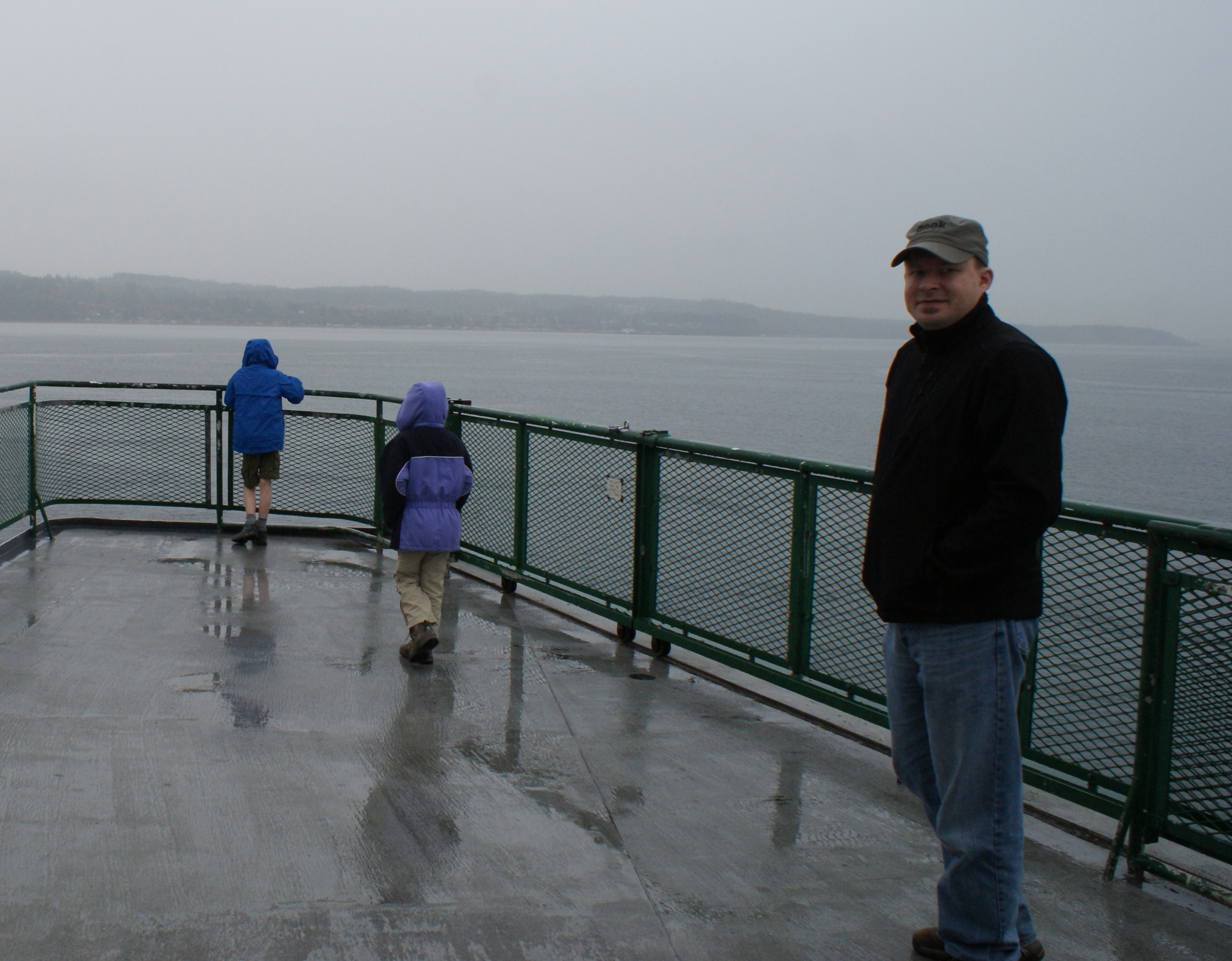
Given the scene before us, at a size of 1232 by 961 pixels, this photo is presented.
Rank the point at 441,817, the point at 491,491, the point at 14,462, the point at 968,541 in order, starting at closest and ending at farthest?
1. the point at 968,541
2. the point at 441,817
3. the point at 491,491
4. the point at 14,462

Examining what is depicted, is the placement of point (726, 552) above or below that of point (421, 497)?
below

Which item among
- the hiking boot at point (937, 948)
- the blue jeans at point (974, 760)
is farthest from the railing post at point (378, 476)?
the blue jeans at point (974, 760)

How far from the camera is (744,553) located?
649 centimetres

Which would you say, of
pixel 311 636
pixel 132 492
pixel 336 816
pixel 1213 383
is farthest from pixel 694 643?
pixel 1213 383

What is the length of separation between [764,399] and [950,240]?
8974 cm

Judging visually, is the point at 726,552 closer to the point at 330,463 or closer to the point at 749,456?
the point at 749,456

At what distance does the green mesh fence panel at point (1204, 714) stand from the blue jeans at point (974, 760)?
998mm

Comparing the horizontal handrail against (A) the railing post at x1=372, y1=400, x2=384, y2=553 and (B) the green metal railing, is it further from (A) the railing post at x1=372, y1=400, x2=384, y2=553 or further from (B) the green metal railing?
(A) the railing post at x1=372, y1=400, x2=384, y2=553

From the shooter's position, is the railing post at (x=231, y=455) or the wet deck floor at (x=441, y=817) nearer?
the wet deck floor at (x=441, y=817)

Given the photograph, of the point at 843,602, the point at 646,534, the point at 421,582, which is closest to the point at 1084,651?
the point at 843,602

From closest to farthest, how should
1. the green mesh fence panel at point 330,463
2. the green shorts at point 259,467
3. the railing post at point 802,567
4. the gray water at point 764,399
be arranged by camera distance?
the railing post at point 802,567
the green shorts at point 259,467
the green mesh fence panel at point 330,463
the gray water at point 764,399

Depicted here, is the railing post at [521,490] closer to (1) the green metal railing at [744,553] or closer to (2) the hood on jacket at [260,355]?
(1) the green metal railing at [744,553]

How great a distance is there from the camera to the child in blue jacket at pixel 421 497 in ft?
21.6

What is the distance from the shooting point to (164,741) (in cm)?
509
